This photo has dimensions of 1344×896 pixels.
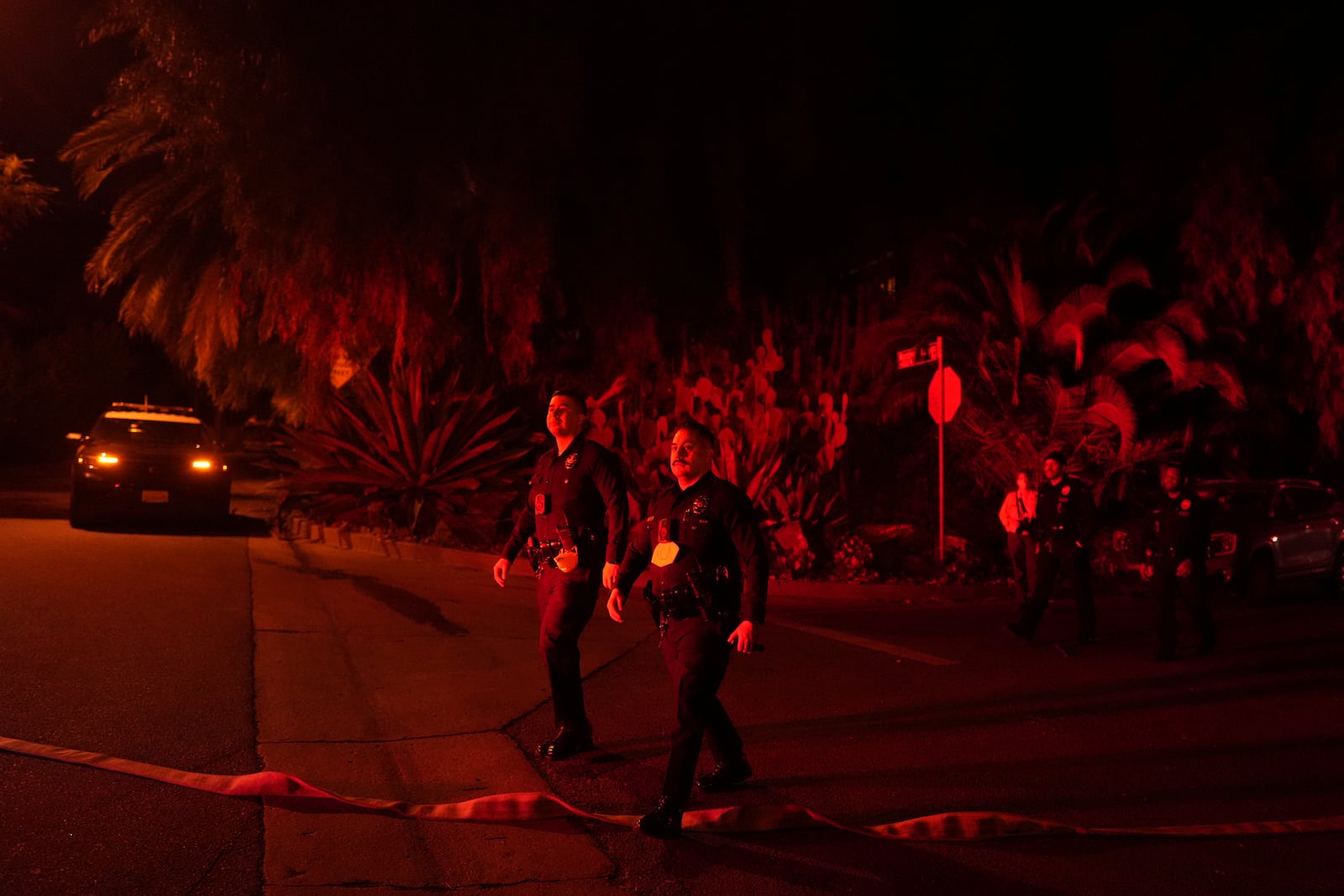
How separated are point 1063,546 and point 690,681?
5545 millimetres

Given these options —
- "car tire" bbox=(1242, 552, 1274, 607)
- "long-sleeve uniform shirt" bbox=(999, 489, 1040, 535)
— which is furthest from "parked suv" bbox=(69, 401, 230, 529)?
"car tire" bbox=(1242, 552, 1274, 607)

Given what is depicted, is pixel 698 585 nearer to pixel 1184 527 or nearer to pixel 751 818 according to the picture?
pixel 751 818

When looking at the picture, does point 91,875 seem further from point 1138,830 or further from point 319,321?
point 319,321

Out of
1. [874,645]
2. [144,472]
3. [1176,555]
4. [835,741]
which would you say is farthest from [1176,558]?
[144,472]

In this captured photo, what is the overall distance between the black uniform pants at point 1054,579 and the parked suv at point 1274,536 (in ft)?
13.3

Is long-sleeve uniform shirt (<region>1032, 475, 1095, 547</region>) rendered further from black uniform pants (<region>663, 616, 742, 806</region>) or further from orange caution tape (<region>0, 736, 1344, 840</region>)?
black uniform pants (<region>663, 616, 742, 806</region>)

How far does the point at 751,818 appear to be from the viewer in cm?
504

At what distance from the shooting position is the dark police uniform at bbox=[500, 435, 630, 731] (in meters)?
5.94

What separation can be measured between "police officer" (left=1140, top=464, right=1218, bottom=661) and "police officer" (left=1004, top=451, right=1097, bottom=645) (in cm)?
53

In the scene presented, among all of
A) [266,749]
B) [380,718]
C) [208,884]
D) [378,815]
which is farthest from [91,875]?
[380,718]

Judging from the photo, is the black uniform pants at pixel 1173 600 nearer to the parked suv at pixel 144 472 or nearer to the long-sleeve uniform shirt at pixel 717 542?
the long-sleeve uniform shirt at pixel 717 542

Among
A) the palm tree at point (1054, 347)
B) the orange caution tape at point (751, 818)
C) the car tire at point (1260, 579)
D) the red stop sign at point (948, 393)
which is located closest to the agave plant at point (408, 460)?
the red stop sign at point (948, 393)

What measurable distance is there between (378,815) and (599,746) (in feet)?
5.02

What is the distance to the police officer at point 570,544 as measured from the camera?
5.95 metres
